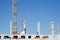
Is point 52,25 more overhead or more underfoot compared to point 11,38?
more overhead

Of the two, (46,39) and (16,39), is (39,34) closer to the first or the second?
(46,39)

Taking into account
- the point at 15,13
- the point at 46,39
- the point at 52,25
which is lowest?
the point at 46,39

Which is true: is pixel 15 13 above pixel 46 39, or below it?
above

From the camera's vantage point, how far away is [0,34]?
94.8 meters

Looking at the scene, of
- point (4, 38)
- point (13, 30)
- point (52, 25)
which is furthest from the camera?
point (13, 30)

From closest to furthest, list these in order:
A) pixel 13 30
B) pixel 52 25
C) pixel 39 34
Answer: pixel 39 34, pixel 52 25, pixel 13 30

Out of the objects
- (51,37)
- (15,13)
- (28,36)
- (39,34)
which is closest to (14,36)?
(28,36)

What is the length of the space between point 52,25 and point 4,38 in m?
34.2

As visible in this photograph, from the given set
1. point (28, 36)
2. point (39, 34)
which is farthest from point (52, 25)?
point (28, 36)

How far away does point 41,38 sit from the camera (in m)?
95.8

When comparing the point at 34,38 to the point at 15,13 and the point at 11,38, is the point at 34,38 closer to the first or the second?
the point at 11,38

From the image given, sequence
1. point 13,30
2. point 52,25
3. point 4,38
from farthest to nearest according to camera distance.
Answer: point 13,30
point 52,25
point 4,38

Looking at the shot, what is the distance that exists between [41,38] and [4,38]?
2196 cm

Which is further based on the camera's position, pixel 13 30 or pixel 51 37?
pixel 13 30
